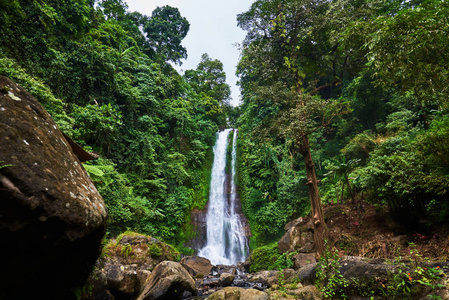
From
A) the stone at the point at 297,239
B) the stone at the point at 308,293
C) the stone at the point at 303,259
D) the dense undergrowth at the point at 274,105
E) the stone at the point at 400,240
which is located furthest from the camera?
the stone at the point at 297,239

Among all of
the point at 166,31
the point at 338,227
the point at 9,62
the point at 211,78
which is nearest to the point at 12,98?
the point at 9,62

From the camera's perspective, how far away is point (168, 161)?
15.5 m

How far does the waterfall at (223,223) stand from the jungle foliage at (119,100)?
4.03ft

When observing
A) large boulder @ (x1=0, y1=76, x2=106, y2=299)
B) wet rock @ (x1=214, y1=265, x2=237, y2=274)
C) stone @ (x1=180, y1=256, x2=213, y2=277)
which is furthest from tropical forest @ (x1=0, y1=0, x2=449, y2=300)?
wet rock @ (x1=214, y1=265, x2=237, y2=274)

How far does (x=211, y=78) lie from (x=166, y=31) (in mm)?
7266

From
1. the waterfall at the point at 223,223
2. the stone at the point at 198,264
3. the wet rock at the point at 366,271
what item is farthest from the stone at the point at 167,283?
the waterfall at the point at 223,223

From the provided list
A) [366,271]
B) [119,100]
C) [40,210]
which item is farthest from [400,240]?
[119,100]

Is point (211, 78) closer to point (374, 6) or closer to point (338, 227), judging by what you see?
point (374, 6)

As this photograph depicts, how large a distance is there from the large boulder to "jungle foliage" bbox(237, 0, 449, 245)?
615cm

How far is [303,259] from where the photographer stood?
24.7 ft

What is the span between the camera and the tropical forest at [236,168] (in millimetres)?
1875

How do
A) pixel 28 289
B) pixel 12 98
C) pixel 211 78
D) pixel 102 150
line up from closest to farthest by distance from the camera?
pixel 28 289 → pixel 12 98 → pixel 102 150 → pixel 211 78

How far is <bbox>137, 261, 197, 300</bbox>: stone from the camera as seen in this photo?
5.16m

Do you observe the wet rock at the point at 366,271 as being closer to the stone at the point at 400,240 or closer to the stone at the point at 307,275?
the stone at the point at 307,275
